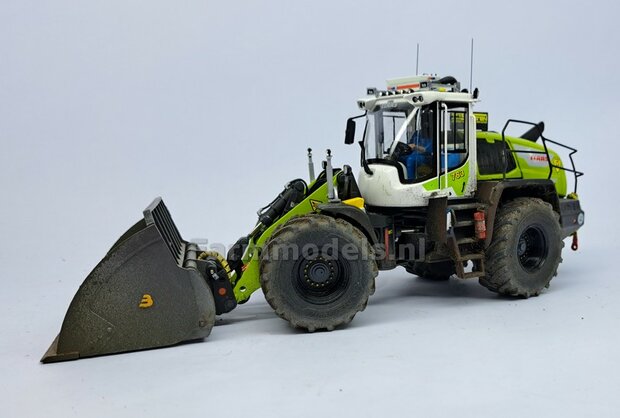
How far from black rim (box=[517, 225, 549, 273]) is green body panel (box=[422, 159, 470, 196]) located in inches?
39.9

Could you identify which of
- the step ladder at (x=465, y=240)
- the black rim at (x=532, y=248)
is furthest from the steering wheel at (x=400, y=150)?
the black rim at (x=532, y=248)

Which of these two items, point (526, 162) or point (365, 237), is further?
point (526, 162)

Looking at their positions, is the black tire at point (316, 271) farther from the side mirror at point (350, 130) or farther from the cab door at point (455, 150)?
the cab door at point (455, 150)

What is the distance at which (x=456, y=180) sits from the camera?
283 inches

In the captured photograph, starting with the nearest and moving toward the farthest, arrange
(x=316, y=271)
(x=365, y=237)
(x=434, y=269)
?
(x=316, y=271) < (x=365, y=237) < (x=434, y=269)

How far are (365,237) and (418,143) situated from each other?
4.09ft

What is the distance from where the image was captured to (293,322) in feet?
21.2

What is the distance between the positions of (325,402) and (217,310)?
215 centimetres

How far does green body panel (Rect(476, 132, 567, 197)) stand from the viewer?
25.3ft

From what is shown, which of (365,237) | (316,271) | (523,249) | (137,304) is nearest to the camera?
(137,304)

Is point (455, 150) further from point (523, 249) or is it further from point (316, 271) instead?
point (316, 271)

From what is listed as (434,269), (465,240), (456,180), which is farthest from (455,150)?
(434,269)

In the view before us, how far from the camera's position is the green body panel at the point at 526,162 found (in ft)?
25.3

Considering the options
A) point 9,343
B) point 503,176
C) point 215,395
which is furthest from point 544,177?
point 9,343
